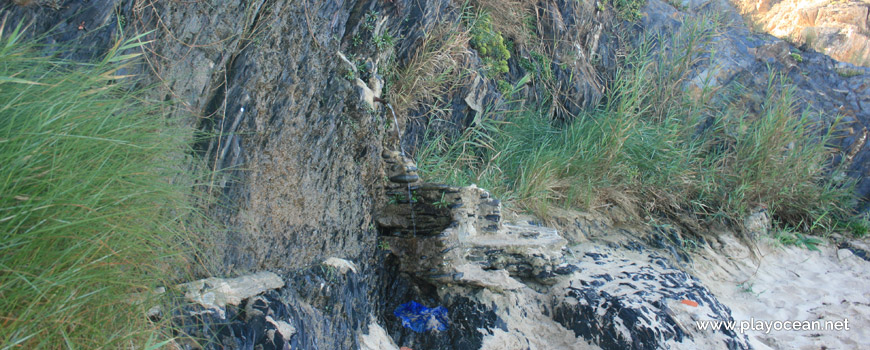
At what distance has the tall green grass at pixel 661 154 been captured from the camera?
480 centimetres

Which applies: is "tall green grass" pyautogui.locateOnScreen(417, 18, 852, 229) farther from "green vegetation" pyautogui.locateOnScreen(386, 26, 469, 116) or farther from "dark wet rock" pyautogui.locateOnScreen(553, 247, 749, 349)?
"dark wet rock" pyautogui.locateOnScreen(553, 247, 749, 349)

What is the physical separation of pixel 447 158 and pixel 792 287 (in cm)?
342

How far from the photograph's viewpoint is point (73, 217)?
140 centimetres

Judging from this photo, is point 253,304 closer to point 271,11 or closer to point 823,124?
point 271,11

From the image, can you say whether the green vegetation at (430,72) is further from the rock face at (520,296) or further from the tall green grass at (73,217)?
the tall green grass at (73,217)

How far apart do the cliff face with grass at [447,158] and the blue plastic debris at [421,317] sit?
0.05m

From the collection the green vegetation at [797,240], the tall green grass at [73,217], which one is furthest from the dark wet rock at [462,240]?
the green vegetation at [797,240]

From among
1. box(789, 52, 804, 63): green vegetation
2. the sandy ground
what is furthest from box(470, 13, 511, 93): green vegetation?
box(789, 52, 804, 63): green vegetation

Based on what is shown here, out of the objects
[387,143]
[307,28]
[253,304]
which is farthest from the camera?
[387,143]

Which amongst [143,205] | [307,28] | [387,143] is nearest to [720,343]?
[387,143]

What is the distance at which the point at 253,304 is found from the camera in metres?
2.26

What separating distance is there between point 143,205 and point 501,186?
10.9 ft

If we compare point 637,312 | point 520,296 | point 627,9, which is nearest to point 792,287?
point 637,312

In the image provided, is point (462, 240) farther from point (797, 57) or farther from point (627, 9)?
point (797, 57)
